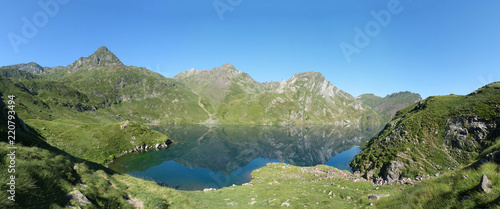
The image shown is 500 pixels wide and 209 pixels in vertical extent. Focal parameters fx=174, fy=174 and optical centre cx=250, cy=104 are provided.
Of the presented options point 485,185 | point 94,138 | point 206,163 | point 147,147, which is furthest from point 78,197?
point 147,147

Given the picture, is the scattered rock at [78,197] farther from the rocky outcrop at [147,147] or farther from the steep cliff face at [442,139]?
the rocky outcrop at [147,147]

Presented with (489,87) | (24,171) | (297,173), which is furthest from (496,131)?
(24,171)

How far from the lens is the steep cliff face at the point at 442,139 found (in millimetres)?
38906

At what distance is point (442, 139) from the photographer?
4425cm

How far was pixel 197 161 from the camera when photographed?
7819cm

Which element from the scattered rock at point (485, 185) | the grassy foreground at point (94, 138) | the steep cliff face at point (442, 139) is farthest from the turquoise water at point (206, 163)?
the scattered rock at point (485, 185)

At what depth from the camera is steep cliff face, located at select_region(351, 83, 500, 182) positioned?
38906mm

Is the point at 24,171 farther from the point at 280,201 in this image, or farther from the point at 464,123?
the point at 464,123

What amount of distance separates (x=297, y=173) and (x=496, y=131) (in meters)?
43.7

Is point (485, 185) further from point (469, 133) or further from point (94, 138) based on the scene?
point (94, 138)

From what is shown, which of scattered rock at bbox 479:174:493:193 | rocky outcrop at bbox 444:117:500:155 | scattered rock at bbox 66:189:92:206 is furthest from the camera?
rocky outcrop at bbox 444:117:500:155

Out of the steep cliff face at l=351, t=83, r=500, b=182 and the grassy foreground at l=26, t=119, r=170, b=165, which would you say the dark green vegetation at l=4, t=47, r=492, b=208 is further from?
the grassy foreground at l=26, t=119, r=170, b=165

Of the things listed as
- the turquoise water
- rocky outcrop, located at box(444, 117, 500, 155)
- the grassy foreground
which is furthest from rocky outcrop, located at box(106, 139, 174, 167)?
rocky outcrop, located at box(444, 117, 500, 155)

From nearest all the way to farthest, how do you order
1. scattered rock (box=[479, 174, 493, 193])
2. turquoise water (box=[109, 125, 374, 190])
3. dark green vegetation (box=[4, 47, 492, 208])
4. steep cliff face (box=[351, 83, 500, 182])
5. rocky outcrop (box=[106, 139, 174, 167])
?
1. scattered rock (box=[479, 174, 493, 193])
2. dark green vegetation (box=[4, 47, 492, 208])
3. steep cliff face (box=[351, 83, 500, 182])
4. turquoise water (box=[109, 125, 374, 190])
5. rocky outcrop (box=[106, 139, 174, 167])
